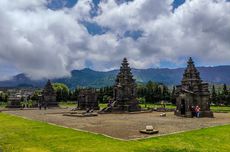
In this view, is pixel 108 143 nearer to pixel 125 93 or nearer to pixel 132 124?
pixel 132 124

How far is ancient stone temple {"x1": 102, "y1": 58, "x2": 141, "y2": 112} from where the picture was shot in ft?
176

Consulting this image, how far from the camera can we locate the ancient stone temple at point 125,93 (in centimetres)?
5366

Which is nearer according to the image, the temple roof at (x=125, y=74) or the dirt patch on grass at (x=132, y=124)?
the dirt patch on grass at (x=132, y=124)

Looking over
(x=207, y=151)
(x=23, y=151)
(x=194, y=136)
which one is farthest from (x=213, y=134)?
(x=23, y=151)

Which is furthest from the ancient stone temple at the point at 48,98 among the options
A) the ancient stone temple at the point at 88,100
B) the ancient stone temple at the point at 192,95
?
the ancient stone temple at the point at 192,95

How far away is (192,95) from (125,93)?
17.2 metres

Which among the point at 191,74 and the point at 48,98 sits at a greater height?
the point at 191,74

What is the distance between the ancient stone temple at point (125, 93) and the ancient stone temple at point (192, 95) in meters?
13.9

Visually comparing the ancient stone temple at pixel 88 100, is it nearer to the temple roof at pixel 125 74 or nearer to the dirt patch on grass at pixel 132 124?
the temple roof at pixel 125 74

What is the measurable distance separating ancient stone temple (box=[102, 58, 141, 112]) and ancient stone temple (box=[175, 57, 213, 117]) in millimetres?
13914

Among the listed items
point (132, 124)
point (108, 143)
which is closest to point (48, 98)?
point (132, 124)

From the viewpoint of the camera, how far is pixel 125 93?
180 ft

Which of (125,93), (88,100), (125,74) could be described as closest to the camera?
(125,93)

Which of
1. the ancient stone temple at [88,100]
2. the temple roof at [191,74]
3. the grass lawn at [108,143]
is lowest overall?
the grass lawn at [108,143]
